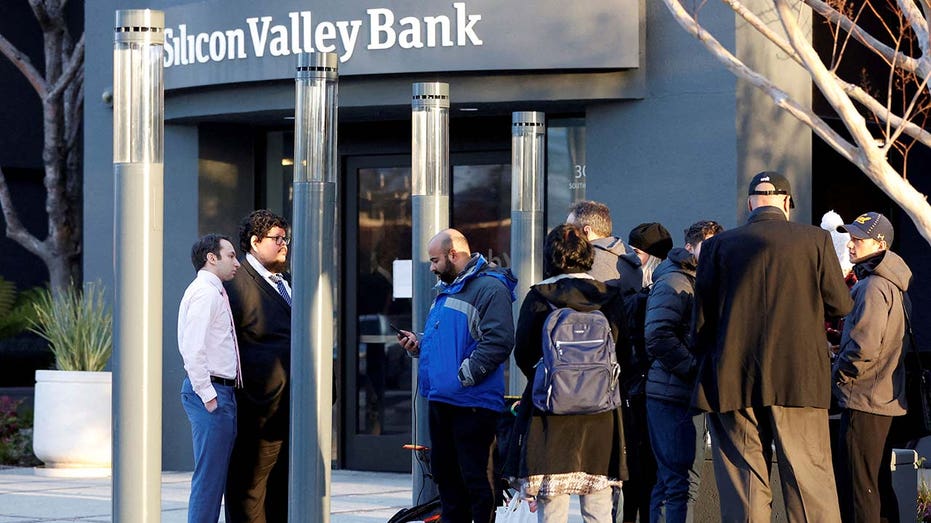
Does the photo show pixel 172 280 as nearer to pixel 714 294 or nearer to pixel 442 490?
pixel 442 490

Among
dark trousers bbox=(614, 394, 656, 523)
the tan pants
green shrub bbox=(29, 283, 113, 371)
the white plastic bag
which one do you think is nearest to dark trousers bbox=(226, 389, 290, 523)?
the white plastic bag

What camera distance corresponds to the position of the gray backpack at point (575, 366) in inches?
272

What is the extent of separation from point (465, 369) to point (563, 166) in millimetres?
Result: 5316

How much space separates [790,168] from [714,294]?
15.6 feet

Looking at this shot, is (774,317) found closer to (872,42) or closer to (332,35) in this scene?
(872,42)

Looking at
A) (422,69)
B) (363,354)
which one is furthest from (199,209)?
(422,69)

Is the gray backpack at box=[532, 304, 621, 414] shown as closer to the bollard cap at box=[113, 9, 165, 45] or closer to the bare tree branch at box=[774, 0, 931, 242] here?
the bollard cap at box=[113, 9, 165, 45]

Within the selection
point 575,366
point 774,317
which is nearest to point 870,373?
point 774,317

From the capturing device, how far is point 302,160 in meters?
8.21

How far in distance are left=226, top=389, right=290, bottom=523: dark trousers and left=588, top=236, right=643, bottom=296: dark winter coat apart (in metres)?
1.92

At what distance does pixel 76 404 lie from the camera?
44.7 feet

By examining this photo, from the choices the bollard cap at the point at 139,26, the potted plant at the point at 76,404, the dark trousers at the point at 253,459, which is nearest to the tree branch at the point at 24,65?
the potted plant at the point at 76,404

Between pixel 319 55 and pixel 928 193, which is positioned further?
pixel 928 193

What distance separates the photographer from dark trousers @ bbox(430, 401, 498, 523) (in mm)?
7859
